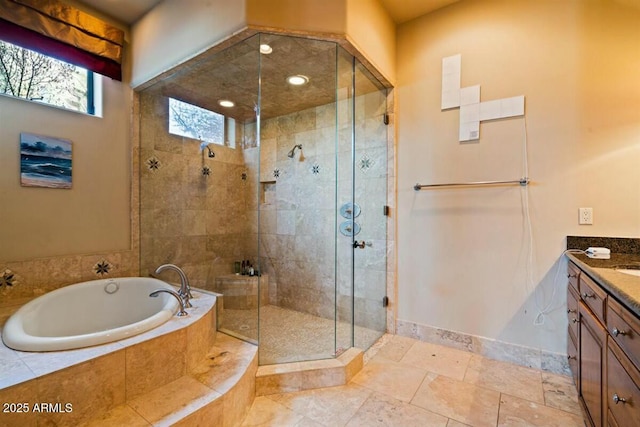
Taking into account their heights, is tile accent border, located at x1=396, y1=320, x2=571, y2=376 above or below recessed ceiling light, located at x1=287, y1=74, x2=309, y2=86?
below

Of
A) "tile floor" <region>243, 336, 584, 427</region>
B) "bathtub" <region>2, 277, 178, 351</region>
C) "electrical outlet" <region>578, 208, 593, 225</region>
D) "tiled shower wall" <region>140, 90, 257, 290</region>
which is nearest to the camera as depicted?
"bathtub" <region>2, 277, 178, 351</region>

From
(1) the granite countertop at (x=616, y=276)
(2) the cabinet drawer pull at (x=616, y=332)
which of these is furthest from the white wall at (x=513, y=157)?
(2) the cabinet drawer pull at (x=616, y=332)

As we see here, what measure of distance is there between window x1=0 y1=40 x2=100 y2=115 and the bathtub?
4.93 feet

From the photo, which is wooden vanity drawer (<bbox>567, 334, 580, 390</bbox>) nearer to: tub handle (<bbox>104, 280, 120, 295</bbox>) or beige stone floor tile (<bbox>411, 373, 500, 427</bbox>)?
beige stone floor tile (<bbox>411, 373, 500, 427</bbox>)

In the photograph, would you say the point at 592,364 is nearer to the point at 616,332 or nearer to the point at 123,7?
the point at 616,332

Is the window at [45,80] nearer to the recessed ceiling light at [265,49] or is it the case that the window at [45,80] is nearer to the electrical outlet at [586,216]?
the recessed ceiling light at [265,49]

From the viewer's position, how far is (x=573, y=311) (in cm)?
177

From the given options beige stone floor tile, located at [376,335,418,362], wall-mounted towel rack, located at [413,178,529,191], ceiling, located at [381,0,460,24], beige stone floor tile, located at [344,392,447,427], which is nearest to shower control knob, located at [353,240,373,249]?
wall-mounted towel rack, located at [413,178,529,191]

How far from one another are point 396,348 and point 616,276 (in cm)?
161

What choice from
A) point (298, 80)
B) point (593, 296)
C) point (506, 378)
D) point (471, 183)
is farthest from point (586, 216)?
point (298, 80)

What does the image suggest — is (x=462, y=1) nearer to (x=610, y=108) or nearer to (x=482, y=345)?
(x=610, y=108)

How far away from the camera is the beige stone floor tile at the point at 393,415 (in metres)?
1.56

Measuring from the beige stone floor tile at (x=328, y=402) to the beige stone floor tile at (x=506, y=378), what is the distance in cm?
78

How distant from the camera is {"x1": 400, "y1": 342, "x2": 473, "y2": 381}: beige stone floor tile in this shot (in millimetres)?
2076
